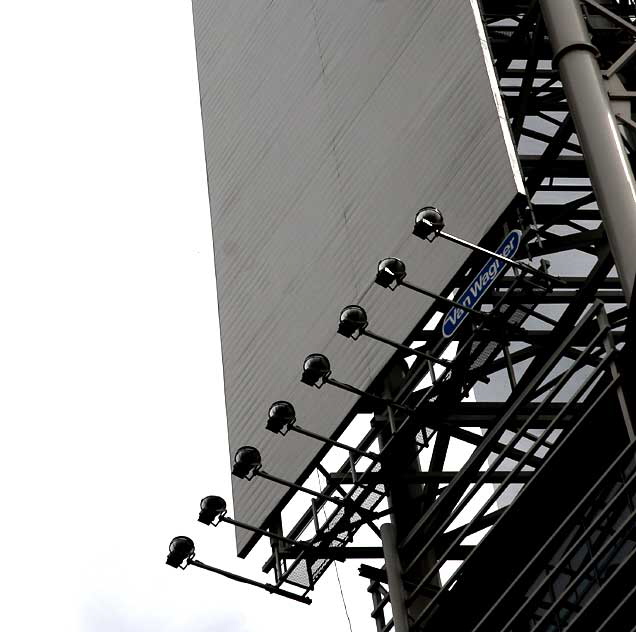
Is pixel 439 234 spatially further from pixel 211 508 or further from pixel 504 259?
pixel 211 508

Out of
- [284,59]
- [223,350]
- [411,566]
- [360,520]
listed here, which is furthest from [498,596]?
[284,59]

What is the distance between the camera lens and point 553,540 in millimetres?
21188

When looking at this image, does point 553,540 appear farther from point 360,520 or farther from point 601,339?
point 360,520

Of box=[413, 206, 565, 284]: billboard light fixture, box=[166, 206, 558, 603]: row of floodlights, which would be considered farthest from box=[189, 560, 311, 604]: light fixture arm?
box=[413, 206, 565, 284]: billboard light fixture

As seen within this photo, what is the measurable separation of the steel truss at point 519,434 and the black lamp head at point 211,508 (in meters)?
2.47

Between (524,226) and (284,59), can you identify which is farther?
(284,59)

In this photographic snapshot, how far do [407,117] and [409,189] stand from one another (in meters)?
1.42

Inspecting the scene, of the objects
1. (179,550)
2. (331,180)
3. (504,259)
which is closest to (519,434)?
(504,259)

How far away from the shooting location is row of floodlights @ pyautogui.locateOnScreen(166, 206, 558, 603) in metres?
23.8

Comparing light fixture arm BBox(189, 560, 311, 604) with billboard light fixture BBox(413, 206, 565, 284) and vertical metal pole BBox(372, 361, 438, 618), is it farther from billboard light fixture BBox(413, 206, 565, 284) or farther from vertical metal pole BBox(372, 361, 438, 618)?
billboard light fixture BBox(413, 206, 565, 284)

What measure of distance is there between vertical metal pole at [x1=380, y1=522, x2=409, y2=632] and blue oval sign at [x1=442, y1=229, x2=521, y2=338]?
340 centimetres

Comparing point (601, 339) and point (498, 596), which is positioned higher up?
point (601, 339)

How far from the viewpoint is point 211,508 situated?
2536cm

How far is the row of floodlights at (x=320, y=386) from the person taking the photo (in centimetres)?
2381
